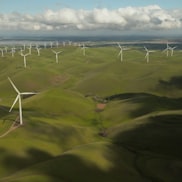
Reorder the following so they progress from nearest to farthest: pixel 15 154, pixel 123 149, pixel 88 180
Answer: pixel 88 180
pixel 15 154
pixel 123 149

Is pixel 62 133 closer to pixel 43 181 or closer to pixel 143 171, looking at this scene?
pixel 143 171

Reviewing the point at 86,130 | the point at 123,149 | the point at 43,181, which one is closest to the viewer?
the point at 43,181

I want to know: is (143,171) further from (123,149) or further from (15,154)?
(15,154)

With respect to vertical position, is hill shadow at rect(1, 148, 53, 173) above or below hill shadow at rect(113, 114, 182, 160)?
above

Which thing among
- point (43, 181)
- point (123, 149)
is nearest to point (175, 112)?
point (123, 149)

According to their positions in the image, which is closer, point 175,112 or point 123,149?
point 123,149

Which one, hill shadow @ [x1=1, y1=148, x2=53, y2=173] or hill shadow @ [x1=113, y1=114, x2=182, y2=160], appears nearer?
hill shadow @ [x1=1, y1=148, x2=53, y2=173]

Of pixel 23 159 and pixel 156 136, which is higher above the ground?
pixel 23 159

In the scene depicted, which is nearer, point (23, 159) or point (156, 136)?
point (23, 159)

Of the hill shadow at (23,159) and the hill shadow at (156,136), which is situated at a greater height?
the hill shadow at (23,159)

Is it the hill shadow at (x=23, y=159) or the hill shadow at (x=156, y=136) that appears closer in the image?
the hill shadow at (x=23, y=159)

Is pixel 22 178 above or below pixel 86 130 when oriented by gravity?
above
